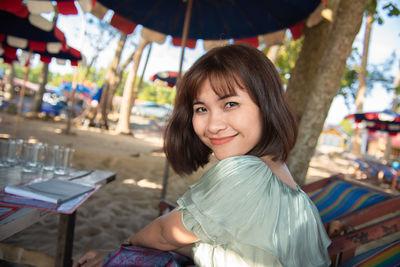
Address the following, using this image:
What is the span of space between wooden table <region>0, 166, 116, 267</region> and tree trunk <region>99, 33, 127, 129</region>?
10623 mm

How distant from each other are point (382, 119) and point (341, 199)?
10.1m

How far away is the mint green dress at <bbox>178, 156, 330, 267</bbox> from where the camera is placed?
80 cm

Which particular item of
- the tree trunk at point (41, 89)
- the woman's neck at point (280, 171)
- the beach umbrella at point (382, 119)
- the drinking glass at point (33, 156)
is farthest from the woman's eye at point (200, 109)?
the tree trunk at point (41, 89)

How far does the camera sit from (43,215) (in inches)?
53.0

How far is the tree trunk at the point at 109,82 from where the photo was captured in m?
11.7

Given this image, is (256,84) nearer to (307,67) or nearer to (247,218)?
(247,218)

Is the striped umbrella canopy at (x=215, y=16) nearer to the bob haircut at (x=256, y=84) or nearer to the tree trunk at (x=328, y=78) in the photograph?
the tree trunk at (x=328, y=78)

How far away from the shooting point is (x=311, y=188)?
204 cm

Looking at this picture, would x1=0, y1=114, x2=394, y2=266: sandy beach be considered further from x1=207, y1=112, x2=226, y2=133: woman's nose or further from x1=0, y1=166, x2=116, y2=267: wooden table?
x1=207, y1=112, x2=226, y2=133: woman's nose

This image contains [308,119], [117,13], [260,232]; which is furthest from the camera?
[117,13]

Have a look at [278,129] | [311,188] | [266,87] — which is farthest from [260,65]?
[311,188]

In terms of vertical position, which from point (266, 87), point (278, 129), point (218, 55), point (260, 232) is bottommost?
point (260, 232)

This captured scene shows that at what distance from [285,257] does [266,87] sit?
61cm

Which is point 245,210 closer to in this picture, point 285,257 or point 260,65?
point 285,257
